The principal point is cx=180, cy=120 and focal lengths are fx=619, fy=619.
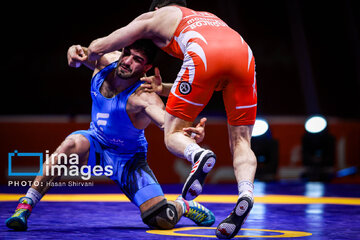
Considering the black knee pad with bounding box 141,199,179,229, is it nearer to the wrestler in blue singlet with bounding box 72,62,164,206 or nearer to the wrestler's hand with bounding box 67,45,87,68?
the wrestler in blue singlet with bounding box 72,62,164,206

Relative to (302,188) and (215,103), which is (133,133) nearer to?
(302,188)

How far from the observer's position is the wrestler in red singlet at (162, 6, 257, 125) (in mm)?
3090

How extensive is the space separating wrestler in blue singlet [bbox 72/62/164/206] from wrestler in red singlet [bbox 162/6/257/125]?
70 cm

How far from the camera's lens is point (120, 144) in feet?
12.9

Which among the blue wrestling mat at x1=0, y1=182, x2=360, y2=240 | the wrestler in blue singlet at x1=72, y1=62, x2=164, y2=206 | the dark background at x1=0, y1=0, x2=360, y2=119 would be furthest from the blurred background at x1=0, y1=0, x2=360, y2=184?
the wrestler in blue singlet at x1=72, y1=62, x2=164, y2=206

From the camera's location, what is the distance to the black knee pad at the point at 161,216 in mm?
3623

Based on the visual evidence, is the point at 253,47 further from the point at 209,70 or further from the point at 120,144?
the point at 209,70

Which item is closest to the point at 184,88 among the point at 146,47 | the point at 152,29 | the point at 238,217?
the point at 152,29

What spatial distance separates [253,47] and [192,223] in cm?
694

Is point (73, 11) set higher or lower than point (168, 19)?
lower

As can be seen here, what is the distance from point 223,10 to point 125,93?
6783 millimetres

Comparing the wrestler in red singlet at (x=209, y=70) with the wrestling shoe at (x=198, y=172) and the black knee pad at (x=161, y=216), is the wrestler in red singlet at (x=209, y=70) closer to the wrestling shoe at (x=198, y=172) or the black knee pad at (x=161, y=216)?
the wrestling shoe at (x=198, y=172)

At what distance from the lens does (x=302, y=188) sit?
6773mm

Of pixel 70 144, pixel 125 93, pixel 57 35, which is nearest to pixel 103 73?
pixel 125 93
